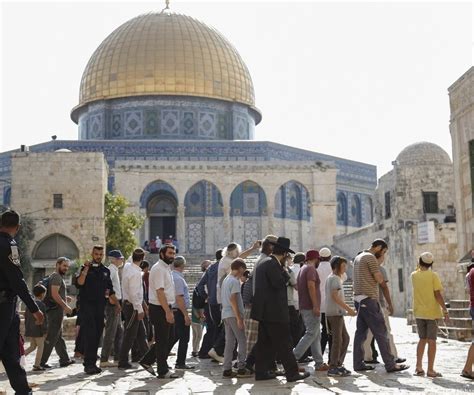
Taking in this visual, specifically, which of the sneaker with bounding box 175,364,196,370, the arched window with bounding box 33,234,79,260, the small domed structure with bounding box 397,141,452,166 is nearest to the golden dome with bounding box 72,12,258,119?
the small domed structure with bounding box 397,141,452,166

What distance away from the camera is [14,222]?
568cm

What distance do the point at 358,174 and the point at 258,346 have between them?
3283cm

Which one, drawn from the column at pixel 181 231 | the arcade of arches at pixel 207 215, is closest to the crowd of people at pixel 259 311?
the column at pixel 181 231

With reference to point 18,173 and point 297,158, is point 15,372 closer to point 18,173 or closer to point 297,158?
point 18,173

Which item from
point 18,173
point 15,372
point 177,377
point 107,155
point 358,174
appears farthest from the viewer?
point 358,174

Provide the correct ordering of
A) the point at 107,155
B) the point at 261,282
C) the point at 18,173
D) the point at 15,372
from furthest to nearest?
the point at 107,155
the point at 18,173
the point at 261,282
the point at 15,372

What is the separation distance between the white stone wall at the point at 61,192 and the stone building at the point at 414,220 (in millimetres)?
8586

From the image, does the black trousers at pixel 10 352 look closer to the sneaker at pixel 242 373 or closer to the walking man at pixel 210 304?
the sneaker at pixel 242 373

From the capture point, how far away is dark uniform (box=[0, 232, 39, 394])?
545 cm

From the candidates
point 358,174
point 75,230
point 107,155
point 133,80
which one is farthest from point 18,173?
point 358,174

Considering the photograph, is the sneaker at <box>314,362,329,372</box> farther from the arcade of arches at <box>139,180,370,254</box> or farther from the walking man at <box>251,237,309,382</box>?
the arcade of arches at <box>139,180,370,254</box>

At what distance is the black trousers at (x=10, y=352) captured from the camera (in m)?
5.44

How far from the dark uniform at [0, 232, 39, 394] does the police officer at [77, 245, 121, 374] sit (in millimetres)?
2177

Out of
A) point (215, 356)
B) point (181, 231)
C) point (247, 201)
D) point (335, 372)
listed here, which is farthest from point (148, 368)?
point (247, 201)
